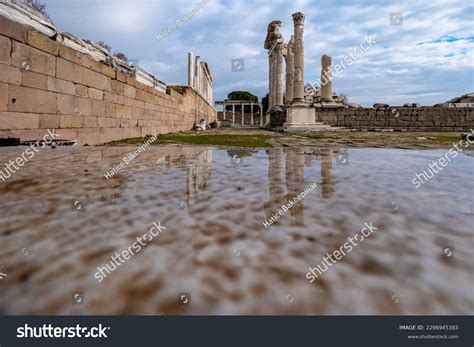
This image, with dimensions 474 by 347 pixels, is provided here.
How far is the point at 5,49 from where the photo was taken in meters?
4.28

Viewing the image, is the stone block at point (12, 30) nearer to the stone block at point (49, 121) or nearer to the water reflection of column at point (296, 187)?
the stone block at point (49, 121)

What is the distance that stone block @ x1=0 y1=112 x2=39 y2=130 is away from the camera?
4.38 metres

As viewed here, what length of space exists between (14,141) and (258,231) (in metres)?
4.87

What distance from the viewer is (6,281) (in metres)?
0.64

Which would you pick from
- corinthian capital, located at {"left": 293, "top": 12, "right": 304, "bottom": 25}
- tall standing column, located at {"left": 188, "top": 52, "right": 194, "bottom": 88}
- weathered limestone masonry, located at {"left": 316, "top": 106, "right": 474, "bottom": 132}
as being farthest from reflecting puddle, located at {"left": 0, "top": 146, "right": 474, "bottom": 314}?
tall standing column, located at {"left": 188, "top": 52, "right": 194, "bottom": 88}

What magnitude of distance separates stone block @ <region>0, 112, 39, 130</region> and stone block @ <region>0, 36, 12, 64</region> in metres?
0.72

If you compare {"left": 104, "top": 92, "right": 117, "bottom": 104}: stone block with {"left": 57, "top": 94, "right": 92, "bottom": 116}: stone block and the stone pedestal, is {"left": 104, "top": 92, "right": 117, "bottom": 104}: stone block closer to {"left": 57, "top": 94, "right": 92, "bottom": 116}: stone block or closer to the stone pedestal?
{"left": 57, "top": 94, "right": 92, "bottom": 116}: stone block

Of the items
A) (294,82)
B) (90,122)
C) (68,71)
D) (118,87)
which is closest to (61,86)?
(68,71)

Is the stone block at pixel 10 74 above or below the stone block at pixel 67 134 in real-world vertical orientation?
above

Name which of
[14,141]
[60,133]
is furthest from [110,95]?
[14,141]

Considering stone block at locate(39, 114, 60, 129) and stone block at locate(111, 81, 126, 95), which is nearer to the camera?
stone block at locate(39, 114, 60, 129)

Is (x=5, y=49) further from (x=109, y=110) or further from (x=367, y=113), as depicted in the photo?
(x=367, y=113)

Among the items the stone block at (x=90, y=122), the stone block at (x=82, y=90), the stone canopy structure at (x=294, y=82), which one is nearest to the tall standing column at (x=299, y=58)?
the stone canopy structure at (x=294, y=82)

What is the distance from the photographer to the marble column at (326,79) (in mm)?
23672
